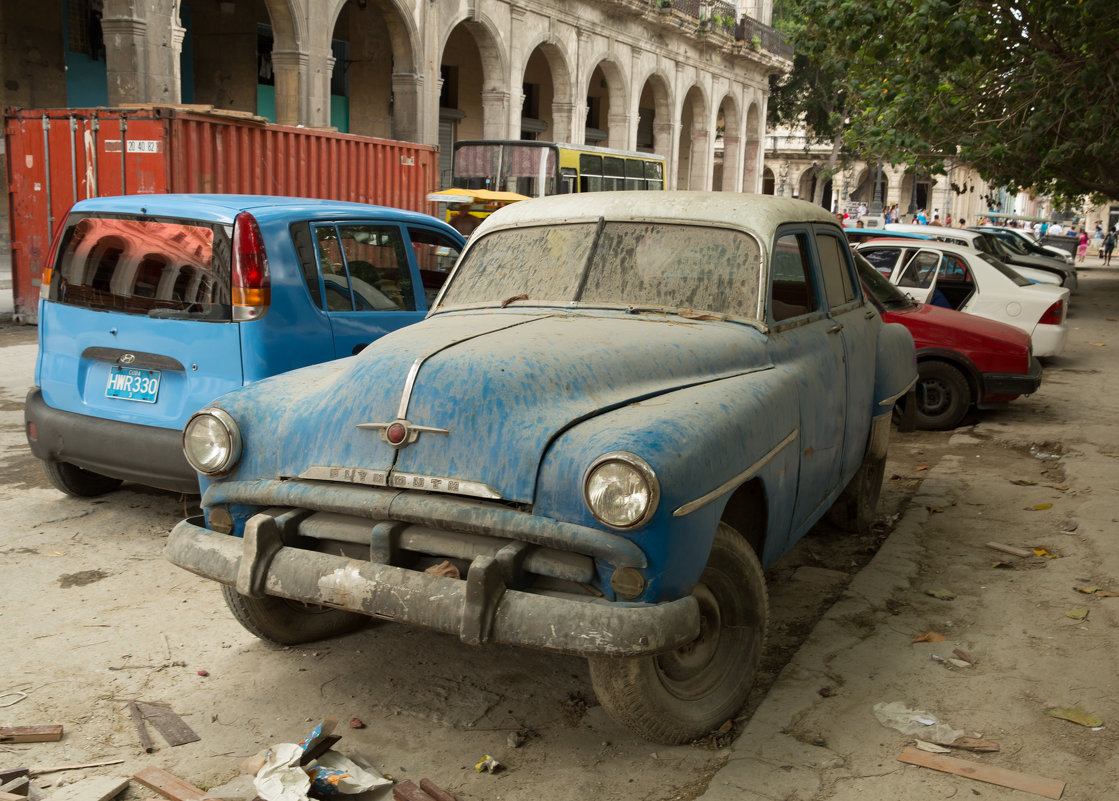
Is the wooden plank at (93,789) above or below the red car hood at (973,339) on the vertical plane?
below

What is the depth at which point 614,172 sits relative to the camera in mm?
22016

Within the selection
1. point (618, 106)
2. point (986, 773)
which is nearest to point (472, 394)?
point (986, 773)

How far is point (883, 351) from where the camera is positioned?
5.75 metres

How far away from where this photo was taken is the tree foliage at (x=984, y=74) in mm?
14344

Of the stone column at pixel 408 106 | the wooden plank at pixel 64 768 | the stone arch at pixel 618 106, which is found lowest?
the wooden plank at pixel 64 768

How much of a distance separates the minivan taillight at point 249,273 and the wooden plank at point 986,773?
3.55 m

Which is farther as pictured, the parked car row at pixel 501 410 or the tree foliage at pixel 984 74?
the tree foliage at pixel 984 74

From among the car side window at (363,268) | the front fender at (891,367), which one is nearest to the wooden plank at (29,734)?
the car side window at (363,268)

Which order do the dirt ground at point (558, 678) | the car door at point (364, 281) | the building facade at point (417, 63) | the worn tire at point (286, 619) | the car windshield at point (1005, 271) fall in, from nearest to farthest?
the dirt ground at point (558, 678)
the worn tire at point (286, 619)
the car door at point (364, 281)
the car windshield at point (1005, 271)
the building facade at point (417, 63)

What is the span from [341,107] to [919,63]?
45.7 feet

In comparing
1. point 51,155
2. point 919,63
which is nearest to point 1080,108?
point 919,63

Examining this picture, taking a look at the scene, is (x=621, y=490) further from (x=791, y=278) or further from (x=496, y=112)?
(x=496, y=112)

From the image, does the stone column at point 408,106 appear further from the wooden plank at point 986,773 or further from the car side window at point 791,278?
the wooden plank at point 986,773

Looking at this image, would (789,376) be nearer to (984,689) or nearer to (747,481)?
(747,481)
